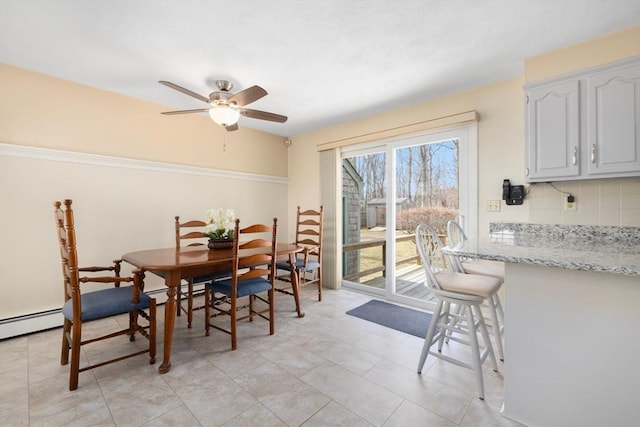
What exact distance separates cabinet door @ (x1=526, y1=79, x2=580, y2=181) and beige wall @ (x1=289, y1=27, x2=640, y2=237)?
0.66 feet

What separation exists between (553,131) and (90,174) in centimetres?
418

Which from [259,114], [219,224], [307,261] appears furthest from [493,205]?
[219,224]

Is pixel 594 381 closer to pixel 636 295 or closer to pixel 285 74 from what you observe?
pixel 636 295

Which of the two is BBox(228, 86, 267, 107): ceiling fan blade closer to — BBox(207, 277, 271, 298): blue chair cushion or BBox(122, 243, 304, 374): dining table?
BBox(122, 243, 304, 374): dining table

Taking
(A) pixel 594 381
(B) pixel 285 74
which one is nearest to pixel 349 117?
(B) pixel 285 74

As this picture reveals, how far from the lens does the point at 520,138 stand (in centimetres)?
241

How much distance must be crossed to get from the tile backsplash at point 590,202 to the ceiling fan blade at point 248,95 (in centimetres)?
242

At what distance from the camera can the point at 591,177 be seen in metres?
1.88

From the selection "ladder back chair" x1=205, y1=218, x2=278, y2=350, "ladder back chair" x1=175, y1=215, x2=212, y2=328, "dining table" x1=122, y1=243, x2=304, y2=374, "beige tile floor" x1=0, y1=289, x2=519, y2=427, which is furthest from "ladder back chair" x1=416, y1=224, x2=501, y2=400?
"ladder back chair" x1=175, y1=215, x2=212, y2=328

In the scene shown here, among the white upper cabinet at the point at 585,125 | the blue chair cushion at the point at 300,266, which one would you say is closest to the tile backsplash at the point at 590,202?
the white upper cabinet at the point at 585,125

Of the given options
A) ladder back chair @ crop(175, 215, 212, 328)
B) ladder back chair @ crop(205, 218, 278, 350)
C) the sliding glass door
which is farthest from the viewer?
the sliding glass door

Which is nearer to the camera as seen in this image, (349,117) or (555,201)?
(555,201)

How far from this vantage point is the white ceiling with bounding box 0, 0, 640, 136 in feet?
5.44

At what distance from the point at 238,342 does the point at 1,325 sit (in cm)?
202
